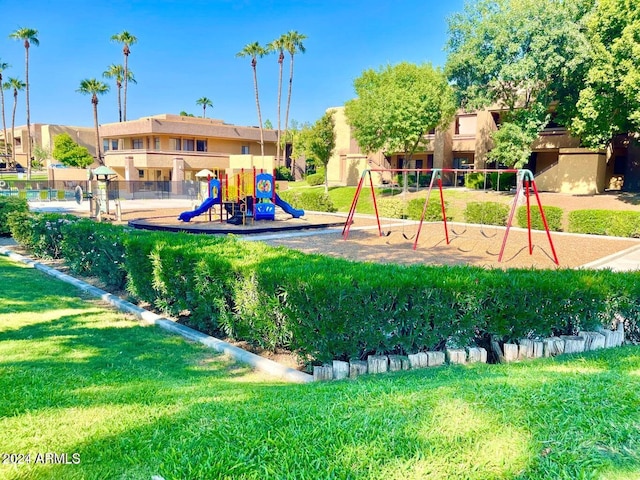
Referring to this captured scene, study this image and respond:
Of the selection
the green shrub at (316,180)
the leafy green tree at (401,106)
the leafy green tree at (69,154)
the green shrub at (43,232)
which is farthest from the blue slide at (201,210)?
the leafy green tree at (69,154)

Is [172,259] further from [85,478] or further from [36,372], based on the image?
[85,478]

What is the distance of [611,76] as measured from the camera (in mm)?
22438

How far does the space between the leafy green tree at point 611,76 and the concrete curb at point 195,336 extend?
22377 millimetres

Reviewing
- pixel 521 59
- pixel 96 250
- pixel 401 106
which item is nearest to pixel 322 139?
pixel 401 106

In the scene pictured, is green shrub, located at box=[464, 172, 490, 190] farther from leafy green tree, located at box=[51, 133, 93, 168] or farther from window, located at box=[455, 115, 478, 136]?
leafy green tree, located at box=[51, 133, 93, 168]

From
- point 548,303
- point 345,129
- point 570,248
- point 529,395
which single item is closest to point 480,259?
point 570,248

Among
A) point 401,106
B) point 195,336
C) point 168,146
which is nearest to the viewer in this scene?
point 195,336

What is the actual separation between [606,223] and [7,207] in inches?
850

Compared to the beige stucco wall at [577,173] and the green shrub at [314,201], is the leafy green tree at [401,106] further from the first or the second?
the beige stucco wall at [577,173]

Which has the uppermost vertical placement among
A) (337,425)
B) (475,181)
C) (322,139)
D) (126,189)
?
(322,139)

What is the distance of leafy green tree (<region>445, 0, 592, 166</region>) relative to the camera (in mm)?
24766

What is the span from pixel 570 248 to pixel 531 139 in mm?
14052

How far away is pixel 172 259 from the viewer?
6.46m

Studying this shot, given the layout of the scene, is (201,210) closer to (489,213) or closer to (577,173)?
(489,213)
